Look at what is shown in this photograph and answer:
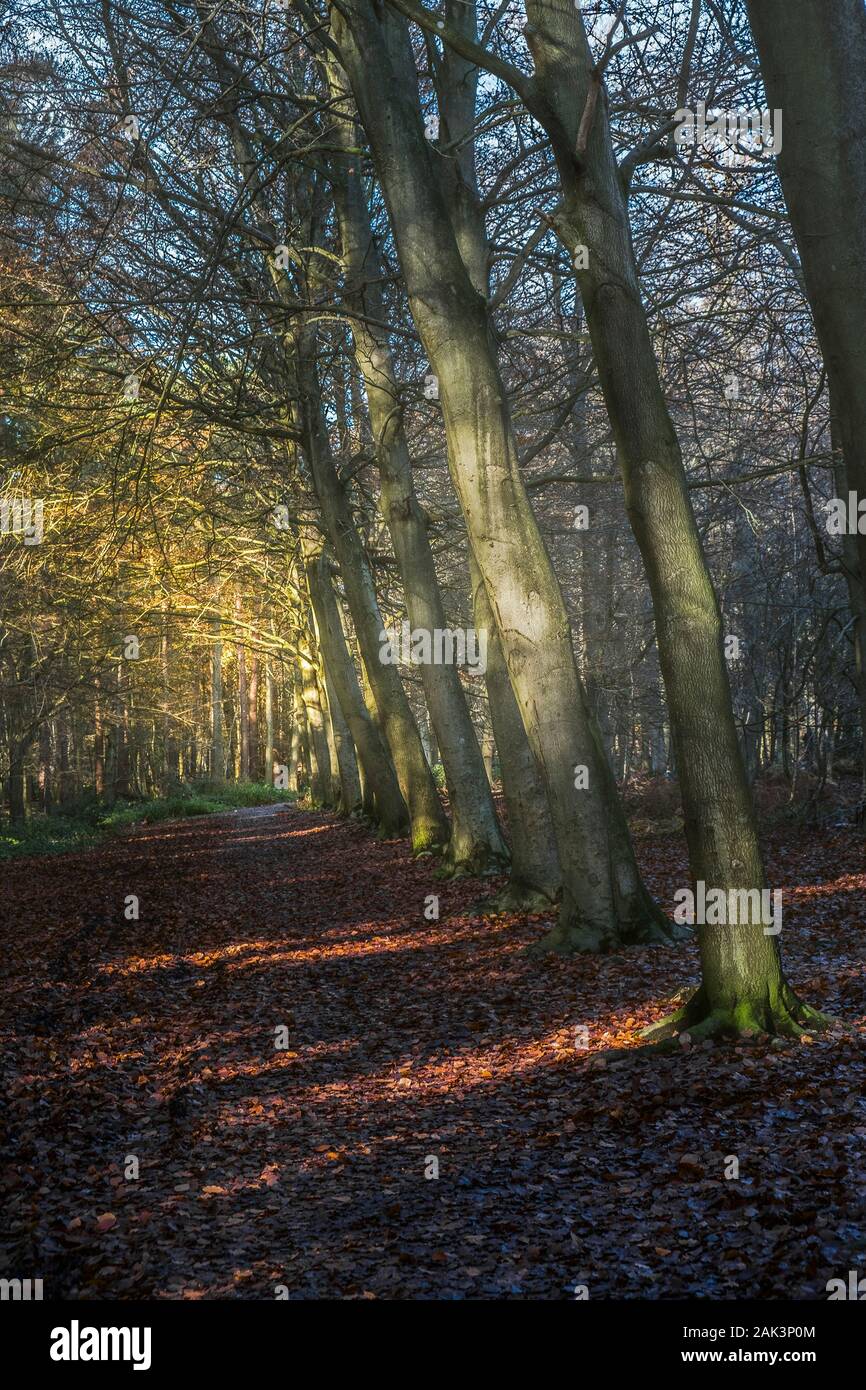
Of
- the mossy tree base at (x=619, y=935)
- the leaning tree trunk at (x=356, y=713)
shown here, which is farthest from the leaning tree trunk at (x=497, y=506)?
the leaning tree trunk at (x=356, y=713)

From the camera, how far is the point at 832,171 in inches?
174

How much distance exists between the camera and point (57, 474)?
50.7 ft

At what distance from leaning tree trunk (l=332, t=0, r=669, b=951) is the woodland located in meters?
0.03

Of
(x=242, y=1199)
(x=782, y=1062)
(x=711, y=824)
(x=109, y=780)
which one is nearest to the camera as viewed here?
(x=242, y=1199)

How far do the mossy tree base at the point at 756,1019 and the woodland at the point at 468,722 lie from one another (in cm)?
3

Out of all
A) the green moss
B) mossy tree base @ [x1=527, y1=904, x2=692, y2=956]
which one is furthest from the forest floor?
the green moss

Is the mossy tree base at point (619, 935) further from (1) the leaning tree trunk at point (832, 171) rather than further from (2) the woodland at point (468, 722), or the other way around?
(1) the leaning tree trunk at point (832, 171)

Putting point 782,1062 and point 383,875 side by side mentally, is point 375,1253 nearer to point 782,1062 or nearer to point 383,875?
point 782,1062

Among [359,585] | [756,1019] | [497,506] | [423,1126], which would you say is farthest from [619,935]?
[359,585]

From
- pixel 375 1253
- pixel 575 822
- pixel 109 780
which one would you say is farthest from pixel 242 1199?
pixel 109 780

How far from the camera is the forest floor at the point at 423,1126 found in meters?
4.14

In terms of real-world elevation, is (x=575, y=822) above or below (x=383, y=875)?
above

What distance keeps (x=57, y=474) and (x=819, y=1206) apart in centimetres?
1382

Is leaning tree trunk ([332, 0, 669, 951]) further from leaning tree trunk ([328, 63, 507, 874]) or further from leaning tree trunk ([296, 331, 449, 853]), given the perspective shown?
leaning tree trunk ([296, 331, 449, 853])
